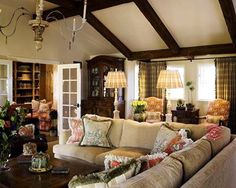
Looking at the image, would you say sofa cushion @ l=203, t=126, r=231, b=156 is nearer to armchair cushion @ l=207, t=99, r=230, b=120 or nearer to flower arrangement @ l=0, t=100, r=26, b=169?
flower arrangement @ l=0, t=100, r=26, b=169

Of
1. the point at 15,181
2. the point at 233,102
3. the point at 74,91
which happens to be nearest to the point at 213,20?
the point at 233,102

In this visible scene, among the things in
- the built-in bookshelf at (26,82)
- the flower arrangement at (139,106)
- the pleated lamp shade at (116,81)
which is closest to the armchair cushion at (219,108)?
the flower arrangement at (139,106)

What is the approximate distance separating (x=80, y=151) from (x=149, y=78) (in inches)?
181

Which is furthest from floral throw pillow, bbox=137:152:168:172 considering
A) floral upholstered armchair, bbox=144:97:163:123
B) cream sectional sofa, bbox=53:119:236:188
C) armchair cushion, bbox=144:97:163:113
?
armchair cushion, bbox=144:97:163:113

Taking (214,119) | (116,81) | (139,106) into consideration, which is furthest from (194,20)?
(214,119)

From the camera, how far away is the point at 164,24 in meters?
5.22

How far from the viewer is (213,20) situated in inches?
187

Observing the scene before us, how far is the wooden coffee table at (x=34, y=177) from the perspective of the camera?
2.17m

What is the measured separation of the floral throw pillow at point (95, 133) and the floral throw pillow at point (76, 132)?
138 millimetres

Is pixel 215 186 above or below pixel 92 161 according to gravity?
above

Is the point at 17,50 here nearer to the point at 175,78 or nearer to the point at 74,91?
the point at 74,91

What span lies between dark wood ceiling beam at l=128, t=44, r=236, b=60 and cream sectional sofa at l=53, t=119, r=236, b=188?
9.18ft

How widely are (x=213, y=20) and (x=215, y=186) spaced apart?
367 cm

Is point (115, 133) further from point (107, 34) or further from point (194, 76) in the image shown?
point (194, 76)
